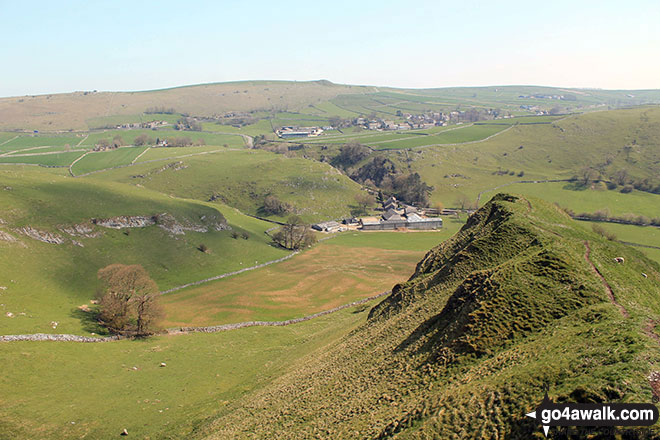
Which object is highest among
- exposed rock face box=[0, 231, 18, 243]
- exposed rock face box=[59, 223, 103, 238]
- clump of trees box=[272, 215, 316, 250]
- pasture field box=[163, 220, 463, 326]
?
exposed rock face box=[0, 231, 18, 243]

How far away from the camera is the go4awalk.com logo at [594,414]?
53.0 feet

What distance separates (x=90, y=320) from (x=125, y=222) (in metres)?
43.7

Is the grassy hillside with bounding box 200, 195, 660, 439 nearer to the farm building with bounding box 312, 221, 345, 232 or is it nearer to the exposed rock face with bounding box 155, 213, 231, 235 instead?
the exposed rock face with bounding box 155, 213, 231, 235

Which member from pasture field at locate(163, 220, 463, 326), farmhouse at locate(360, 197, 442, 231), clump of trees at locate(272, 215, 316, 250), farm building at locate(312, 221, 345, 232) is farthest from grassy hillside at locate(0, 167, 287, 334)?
farmhouse at locate(360, 197, 442, 231)

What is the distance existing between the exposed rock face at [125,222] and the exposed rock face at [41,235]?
1089 centimetres

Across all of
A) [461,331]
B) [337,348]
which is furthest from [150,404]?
[461,331]

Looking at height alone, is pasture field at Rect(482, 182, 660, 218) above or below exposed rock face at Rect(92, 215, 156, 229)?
below

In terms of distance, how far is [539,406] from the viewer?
1894cm

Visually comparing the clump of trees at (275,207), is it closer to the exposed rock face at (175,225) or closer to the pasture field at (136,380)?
the exposed rock face at (175,225)

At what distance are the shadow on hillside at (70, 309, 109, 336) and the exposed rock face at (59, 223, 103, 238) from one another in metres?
31.0

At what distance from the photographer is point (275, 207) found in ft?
584

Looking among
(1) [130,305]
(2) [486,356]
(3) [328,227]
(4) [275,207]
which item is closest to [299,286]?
(1) [130,305]

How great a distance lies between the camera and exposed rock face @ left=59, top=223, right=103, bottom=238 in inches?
3442

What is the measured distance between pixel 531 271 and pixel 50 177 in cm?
13469
